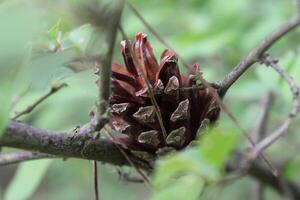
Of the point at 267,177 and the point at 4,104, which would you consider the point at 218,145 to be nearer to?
the point at 4,104

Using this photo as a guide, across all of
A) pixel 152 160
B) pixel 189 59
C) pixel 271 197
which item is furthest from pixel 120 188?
pixel 152 160

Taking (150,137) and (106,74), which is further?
(150,137)

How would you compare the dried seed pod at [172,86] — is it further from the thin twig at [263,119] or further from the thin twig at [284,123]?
the thin twig at [263,119]

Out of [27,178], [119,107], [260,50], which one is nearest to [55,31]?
[119,107]

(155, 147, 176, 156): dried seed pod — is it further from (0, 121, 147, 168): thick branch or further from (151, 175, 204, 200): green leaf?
(151, 175, 204, 200): green leaf

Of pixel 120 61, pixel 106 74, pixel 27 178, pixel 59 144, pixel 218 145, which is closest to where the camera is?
pixel 218 145

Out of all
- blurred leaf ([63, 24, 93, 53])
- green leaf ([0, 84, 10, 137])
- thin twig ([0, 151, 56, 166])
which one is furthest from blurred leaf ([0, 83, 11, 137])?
thin twig ([0, 151, 56, 166])
